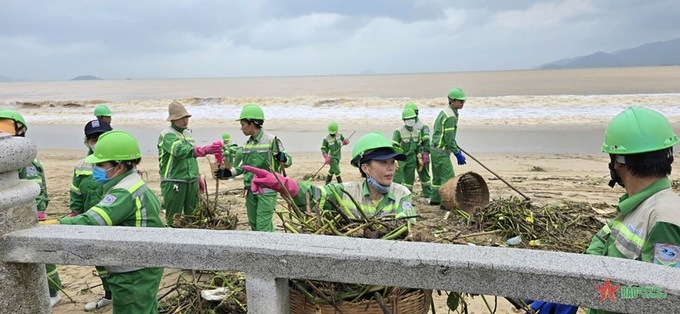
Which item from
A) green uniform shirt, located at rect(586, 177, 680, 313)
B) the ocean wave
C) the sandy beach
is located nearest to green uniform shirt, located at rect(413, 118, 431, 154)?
the sandy beach

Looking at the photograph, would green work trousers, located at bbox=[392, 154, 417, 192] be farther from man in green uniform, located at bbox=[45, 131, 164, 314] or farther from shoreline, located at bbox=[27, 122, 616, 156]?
man in green uniform, located at bbox=[45, 131, 164, 314]

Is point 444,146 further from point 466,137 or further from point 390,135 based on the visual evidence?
point 390,135

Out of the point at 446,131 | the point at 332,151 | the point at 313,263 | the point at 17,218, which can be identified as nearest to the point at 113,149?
the point at 17,218

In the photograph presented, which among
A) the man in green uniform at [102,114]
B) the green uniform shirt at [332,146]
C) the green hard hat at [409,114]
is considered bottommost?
the green uniform shirt at [332,146]

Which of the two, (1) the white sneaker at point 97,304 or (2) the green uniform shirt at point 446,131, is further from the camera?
(2) the green uniform shirt at point 446,131

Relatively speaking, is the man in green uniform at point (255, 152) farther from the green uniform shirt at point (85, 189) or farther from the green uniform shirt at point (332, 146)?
the green uniform shirt at point (332, 146)

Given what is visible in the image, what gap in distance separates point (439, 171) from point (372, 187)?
5513mm

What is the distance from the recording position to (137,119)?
24.9m

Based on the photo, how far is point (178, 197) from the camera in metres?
6.13

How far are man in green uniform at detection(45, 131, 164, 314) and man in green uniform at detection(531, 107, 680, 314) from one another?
7.79 ft

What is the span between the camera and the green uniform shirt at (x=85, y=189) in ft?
14.9

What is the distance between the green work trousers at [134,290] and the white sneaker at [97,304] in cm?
→ 186

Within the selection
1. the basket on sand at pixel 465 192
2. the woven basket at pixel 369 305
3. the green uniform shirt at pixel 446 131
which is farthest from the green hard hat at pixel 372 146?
the green uniform shirt at pixel 446 131

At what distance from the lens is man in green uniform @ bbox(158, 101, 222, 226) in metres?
5.95
